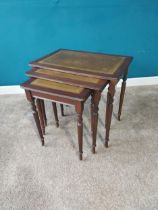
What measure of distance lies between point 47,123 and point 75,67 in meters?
0.70

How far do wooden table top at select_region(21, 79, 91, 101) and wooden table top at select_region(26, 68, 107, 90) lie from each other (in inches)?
Result: 1.0

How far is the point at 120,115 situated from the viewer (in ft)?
5.58

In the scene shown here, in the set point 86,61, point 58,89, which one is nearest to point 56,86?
point 58,89

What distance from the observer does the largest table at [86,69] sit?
43.8 inches

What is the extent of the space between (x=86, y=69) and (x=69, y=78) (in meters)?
0.14

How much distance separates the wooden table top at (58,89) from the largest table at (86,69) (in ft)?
0.10

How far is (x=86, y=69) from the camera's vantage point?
3.95ft

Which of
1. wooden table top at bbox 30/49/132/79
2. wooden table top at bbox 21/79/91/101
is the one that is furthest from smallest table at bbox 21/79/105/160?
wooden table top at bbox 30/49/132/79

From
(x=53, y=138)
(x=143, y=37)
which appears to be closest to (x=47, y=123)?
(x=53, y=138)

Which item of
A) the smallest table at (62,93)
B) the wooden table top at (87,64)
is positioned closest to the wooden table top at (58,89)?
the smallest table at (62,93)

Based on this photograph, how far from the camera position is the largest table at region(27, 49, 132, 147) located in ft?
3.65

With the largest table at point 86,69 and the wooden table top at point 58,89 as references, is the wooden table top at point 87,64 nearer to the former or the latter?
the largest table at point 86,69

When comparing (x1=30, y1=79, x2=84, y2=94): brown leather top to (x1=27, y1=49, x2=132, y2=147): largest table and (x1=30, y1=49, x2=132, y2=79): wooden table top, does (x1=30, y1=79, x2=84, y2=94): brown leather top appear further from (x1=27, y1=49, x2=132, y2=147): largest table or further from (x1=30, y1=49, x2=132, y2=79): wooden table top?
(x1=30, y1=49, x2=132, y2=79): wooden table top

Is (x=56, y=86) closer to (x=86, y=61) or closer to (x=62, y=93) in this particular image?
(x=62, y=93)
